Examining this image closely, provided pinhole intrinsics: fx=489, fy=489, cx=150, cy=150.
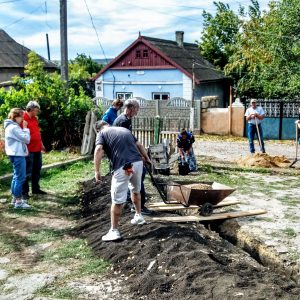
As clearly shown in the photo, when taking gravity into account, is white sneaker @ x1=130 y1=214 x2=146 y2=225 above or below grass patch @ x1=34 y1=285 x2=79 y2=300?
above

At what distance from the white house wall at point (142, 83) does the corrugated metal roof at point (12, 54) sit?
388 inches

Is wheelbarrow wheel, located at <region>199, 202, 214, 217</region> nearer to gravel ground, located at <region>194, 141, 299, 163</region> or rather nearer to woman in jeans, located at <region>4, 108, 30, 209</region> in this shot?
woman in jeans, located at <region>4, 108, 30, 209</region>

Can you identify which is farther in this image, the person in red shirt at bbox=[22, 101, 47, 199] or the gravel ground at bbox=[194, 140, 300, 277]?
the person in red shirt at bbox=[22, 101, 47, 199]

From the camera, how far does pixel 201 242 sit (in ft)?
20.1

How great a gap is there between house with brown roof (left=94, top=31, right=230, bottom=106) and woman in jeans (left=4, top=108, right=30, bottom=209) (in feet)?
65.8

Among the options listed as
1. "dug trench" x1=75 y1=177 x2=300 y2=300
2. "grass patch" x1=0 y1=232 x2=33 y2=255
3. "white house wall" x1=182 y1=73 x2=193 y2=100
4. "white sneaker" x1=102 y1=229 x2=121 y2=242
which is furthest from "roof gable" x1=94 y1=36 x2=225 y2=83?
"white sneaker" x1=102 y1=229 x2=121 y2=242

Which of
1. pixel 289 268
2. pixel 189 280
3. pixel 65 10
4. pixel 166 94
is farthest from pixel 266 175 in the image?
pixel 166 94

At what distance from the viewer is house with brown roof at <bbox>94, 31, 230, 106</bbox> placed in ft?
94.7

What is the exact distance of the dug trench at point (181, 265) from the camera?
4645 mm

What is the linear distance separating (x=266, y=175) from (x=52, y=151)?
6.69m

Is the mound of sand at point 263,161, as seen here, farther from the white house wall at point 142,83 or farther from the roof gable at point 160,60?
the white house wall at point 142,83

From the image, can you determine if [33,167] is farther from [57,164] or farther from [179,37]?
[179,37]

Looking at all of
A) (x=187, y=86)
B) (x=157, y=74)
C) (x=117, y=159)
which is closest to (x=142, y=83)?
(x=157, y=74)

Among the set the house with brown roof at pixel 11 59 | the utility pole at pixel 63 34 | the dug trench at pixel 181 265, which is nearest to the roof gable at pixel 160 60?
the house with brown roof at pixel 11 59
